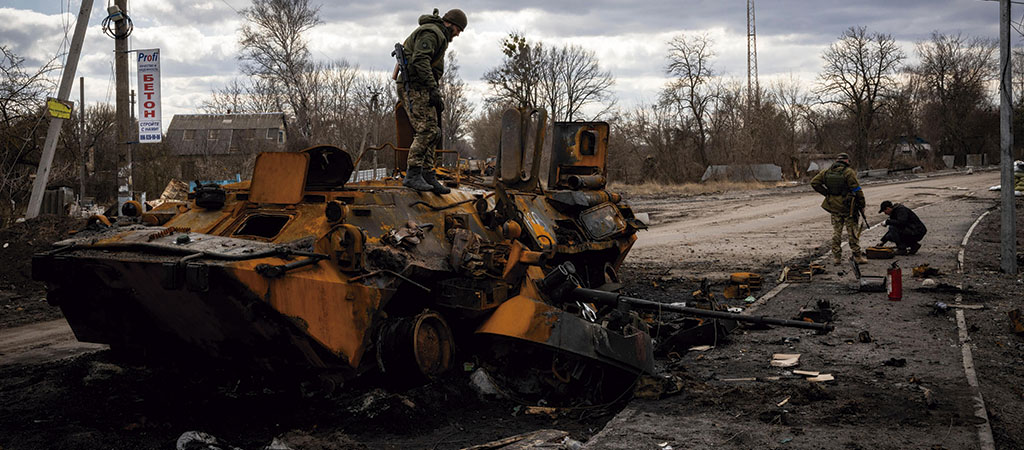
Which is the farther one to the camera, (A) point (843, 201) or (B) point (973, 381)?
(A) point (843, 201)

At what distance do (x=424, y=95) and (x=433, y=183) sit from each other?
2.84 ft

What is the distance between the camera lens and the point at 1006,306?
9.63 m

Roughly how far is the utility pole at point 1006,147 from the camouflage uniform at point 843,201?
7.03ft

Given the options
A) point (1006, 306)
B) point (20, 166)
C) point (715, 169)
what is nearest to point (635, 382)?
point (1006, 306)

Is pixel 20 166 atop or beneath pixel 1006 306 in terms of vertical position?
atop

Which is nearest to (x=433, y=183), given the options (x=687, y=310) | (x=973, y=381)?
(x=687, y=310)

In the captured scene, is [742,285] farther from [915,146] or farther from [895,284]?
[915,146]

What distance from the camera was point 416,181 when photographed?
23.7 feet

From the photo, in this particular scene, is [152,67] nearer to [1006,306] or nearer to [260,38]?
[1006,306]

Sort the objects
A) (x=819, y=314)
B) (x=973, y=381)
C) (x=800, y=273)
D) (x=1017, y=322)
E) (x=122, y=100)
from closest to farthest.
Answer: (x=973, y=381) → (x=1017, y=322) → (x=819, y=314) → (x=800, y=273) → (x=122, y=100)

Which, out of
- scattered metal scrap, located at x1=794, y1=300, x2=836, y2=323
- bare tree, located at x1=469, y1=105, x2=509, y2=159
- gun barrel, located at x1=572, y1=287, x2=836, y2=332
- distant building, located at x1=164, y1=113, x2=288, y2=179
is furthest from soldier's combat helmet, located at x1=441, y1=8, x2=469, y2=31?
bare tree, located at x1=469, y1=105, x2=509, y2=159

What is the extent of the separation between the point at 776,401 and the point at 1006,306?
548cm

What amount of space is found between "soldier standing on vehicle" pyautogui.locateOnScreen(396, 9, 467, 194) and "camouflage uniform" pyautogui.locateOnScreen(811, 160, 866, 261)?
331 inches

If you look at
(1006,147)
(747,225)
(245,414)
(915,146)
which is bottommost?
(245,414)
